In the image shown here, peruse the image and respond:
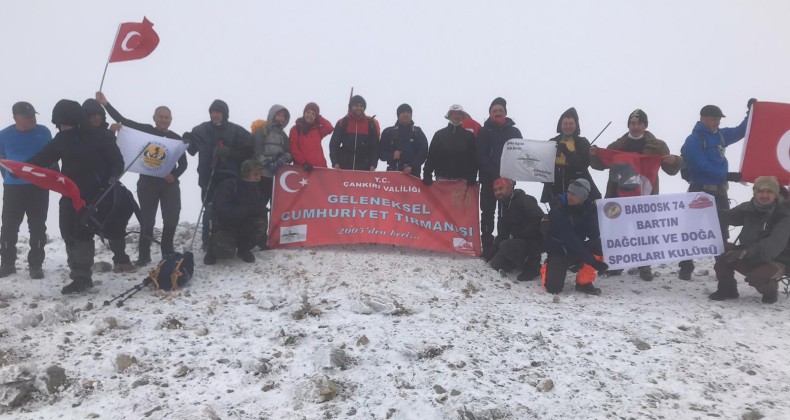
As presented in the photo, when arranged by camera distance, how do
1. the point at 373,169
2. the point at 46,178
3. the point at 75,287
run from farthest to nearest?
the point at 373,169 < the point at 75,287 < the point at 46,178

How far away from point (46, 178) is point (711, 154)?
835cm

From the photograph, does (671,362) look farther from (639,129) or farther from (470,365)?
(639,129)

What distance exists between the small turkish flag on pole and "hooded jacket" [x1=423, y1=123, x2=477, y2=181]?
4564mm

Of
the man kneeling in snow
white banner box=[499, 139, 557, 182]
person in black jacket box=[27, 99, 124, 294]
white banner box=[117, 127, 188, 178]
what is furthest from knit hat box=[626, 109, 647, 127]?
person in black jacket box=[27, 99, 124, 294]

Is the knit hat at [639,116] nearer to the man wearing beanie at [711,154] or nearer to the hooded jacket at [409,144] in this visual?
the man wearing beanie at [711,154]

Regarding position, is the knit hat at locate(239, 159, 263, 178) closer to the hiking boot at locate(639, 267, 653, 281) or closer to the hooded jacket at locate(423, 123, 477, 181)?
the hooded jacket at locate(423, 123, 477, 181)

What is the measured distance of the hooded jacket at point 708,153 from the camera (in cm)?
697

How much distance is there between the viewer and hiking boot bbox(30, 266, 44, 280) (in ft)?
21.2

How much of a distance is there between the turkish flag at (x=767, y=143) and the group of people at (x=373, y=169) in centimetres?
27

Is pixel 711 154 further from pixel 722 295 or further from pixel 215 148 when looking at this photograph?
pixel 215 148

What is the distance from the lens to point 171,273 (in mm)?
6094

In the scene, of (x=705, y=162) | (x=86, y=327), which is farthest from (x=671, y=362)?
(x=86, y=327)

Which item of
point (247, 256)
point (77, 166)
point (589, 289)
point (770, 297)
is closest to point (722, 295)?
point (770, 297)

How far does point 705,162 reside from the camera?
6.95 metres
